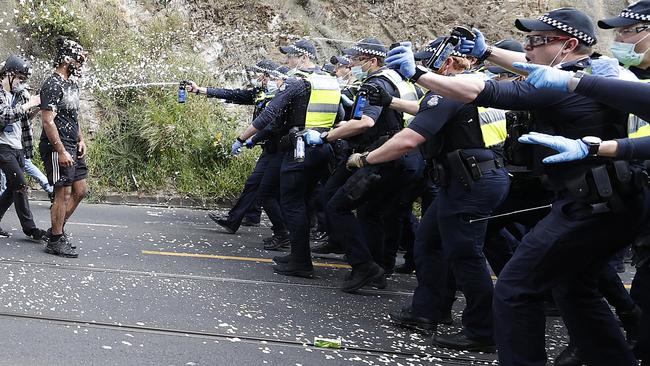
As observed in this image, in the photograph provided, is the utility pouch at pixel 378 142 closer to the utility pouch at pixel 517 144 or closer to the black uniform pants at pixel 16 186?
the utility pouch at pixel 517 144

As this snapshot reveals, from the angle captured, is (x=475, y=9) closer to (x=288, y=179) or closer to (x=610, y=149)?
(x=288, y=179)

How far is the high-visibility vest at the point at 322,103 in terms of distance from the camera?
6871 mm

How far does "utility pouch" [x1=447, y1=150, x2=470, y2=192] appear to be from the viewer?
479 centimetres

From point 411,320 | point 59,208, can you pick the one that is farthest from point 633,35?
point 59,208

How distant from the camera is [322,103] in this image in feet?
22.6

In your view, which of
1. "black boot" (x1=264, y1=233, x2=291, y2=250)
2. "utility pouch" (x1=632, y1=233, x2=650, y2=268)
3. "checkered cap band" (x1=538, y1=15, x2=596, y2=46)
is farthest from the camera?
"black boot" (x1=264, y1=233, x2=291, y2=250)

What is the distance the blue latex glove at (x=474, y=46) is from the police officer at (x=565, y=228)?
0.57 meters

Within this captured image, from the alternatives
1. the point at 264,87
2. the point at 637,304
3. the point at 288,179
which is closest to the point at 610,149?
the point at 637,304

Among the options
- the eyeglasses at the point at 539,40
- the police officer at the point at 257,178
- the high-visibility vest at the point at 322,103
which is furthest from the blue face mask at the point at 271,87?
the eyeglasses at the point at 539,40

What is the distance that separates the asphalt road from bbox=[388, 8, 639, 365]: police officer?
39.0 inches

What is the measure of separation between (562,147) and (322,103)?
11.9ft

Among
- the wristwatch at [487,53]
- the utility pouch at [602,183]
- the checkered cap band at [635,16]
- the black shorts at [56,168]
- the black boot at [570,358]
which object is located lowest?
the black boot at [570,358]

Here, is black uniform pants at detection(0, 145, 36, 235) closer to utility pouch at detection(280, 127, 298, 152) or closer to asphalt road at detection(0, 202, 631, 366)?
asphalt road at detection(0, 202, 631, 366)

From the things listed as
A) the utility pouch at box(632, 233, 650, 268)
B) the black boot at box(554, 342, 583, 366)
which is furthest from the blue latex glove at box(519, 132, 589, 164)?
the black boot at box(554, 342, 583, 366)
